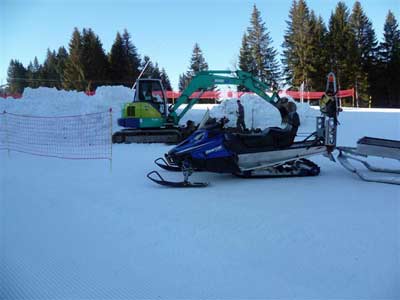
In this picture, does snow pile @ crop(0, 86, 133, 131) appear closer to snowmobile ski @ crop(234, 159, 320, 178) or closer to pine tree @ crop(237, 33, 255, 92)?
snowmobile ski @ crop(234, 159, 320, 178)

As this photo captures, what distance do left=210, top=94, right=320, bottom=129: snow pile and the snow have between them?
10014mm

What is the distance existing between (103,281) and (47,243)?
998mm

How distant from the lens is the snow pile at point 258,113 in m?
15.9

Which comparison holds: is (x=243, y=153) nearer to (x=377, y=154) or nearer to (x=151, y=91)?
(x=377, y=154)

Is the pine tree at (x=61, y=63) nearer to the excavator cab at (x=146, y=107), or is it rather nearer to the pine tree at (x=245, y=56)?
the pine tree at (x=245, y=56)

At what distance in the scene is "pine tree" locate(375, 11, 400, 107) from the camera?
3766cm

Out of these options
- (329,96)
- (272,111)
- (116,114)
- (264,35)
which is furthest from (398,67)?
(329,96)

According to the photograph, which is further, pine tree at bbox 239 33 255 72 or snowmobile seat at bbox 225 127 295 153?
pine tree at bbox 239 33 255 72

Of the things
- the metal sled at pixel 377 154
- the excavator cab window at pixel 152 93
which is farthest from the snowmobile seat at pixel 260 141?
the excavator cab window at pixel 152 93

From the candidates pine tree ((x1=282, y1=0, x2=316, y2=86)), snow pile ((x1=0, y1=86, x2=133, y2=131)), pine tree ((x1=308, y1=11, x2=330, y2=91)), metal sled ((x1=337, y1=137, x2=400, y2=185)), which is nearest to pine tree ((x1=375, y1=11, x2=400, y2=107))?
pine tree ((x1=308, y1=11, x2=330, y2=91))

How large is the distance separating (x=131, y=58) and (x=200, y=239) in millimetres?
42896

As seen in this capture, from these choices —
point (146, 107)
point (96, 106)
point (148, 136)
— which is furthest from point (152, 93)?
point (96, 106)

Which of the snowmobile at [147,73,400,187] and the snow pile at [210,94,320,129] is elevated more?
the snow pile at [210,94,320,129]

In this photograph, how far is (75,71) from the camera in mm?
39750
